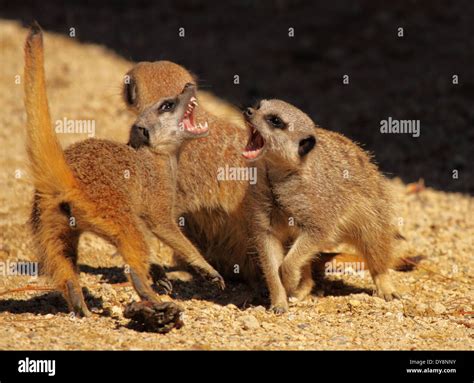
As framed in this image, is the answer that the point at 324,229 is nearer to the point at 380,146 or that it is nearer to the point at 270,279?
the point at 270,279

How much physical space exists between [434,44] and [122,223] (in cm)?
758

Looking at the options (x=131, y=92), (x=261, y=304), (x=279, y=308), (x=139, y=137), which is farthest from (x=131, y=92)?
(x=279, y=308)

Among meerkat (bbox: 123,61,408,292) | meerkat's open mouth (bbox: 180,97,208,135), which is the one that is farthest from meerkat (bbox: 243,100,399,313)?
meerkat's open mouth (bbox: 180,97,208,135)

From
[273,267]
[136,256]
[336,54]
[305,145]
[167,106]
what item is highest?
[336,54]

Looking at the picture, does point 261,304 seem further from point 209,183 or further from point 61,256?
point 61,256

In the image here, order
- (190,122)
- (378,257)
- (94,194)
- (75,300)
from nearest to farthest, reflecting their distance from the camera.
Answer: (94,194) → (75,300) → (190,122) → (378,257)

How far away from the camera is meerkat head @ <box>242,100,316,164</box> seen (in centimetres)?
543

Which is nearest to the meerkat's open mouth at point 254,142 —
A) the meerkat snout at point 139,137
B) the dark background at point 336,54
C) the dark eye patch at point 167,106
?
the dark eye patch at point 167,106

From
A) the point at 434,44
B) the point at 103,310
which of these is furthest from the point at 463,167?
the point at 103,310

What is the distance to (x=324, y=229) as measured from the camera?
560 cm

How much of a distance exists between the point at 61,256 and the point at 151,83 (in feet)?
5.31

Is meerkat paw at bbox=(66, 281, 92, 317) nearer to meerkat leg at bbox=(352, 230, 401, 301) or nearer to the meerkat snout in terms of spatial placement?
the meerkat snout

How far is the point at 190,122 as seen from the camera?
18.6 feet

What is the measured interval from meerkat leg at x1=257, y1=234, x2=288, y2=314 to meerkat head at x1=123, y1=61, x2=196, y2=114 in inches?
45.7
